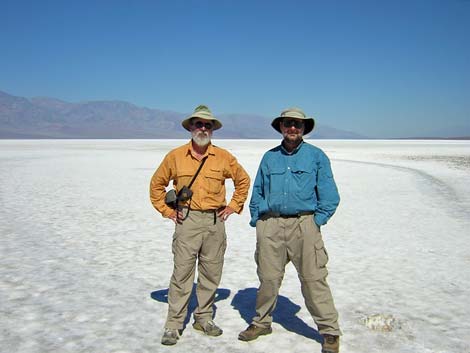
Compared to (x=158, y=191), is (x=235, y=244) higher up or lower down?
lower down

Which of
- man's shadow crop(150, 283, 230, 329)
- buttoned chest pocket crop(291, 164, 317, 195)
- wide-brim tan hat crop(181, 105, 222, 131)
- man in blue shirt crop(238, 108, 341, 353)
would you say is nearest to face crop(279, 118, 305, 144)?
man in blue shirt crop(238, 108, 341, 353)

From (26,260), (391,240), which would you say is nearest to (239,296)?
(26,260)

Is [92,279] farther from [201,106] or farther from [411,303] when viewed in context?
[411,303]

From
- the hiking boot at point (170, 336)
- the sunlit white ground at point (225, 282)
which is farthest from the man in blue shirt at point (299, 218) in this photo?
the hiking boot at point (170, 336)

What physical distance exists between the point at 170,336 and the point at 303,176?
183cm

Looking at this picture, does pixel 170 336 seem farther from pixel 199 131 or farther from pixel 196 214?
pixel 199 131

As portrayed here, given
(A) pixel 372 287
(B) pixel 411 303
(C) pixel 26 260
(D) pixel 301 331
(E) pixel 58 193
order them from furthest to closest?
(E) pixel 58 193, (C) pixel 26 260, (A) pixel 372 287, (B) pixel 411 303, (D) pixel 301 331

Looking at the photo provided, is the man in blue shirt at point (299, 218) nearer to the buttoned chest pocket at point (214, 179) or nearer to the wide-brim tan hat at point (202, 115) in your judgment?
the buttoned chest pocket at point (214, 179)

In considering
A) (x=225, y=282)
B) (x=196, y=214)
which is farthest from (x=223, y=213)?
(x=225, y=282)

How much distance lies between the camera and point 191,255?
400 centimetres

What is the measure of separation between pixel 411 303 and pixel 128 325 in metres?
3.04

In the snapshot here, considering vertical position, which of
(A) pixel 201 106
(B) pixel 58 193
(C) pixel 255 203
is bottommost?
(B) pixel 58 193

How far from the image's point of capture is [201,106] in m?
4.14

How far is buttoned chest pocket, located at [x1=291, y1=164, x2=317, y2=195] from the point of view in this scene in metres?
3.77
